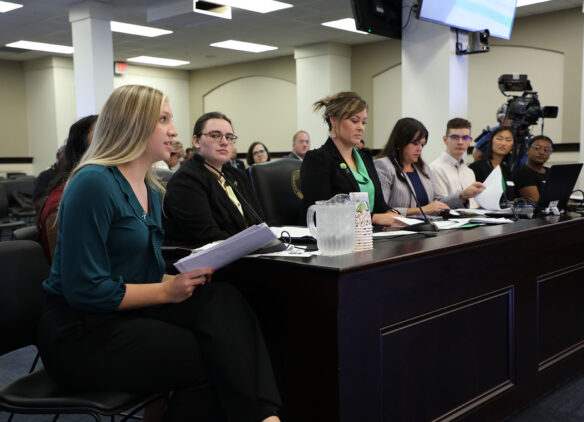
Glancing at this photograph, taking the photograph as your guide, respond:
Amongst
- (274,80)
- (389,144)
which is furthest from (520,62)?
(389,144)

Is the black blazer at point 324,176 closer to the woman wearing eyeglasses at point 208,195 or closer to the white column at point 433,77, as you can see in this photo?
the woman wearing eyeglasses at point 208,195

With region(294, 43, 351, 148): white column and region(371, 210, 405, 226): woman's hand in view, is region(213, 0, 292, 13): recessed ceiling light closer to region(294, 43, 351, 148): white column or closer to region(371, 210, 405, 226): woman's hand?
region(294, 43, 351, 148): white column

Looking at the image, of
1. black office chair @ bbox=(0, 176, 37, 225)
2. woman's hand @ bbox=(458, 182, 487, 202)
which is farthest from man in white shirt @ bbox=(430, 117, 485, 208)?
black office chair @ bbox=(0, 176, 37, 225)

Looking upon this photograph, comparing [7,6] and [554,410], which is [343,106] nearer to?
Answer: [554,410]

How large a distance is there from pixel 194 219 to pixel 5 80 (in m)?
10.4

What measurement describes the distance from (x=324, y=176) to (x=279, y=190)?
21cm

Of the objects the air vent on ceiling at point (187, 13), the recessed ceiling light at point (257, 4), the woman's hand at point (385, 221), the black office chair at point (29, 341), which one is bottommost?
the black office chair at point (29, 341)

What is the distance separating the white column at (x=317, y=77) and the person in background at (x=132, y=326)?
7956 millimetres

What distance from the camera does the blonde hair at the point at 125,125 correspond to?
1468 millimetres

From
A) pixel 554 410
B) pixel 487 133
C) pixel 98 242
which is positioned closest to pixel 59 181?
pixel 98 242

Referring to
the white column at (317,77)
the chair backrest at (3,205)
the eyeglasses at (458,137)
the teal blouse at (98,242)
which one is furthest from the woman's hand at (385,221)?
the white column at (317,77)

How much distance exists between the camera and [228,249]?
1.35m

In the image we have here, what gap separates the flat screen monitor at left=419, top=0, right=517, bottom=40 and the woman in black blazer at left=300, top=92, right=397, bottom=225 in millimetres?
1988

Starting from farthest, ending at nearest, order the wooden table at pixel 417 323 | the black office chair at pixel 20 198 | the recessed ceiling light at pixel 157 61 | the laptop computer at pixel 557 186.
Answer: the recessed ceiling light at pixel 157 61, the black office chair at pixel 20 198, the laptop computer at pixel 557 186, the wooden table at pixel 417 323
